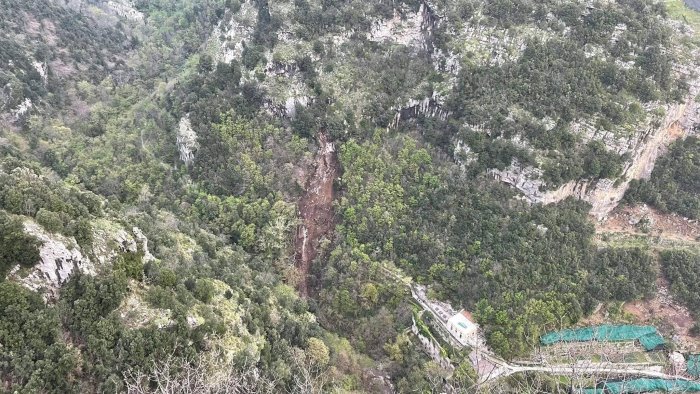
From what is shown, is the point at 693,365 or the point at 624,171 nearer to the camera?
the point at 693,365

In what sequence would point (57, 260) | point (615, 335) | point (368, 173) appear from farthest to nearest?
point (368, 173) < point (615, 335) < point (57, 260)

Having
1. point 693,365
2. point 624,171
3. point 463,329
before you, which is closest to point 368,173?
point 463,329

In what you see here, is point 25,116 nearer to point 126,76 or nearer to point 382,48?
point 126,76

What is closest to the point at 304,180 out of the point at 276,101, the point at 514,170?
the point at 276,101

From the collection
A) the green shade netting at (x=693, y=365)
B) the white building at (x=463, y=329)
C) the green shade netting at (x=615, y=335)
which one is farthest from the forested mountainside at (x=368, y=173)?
the green shade netting at (x=693, y=365)

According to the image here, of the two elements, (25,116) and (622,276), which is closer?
(622,276)

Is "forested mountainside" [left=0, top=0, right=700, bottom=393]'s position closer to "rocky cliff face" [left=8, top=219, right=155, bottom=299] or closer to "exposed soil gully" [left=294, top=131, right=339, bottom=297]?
"exposed soil gully" [left=294, top=131, right=339, bottom=297]

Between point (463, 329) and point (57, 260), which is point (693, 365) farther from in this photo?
point (57, 260)
